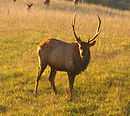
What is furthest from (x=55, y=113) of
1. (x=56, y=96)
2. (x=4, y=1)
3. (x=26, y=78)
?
(x=4, y=1)

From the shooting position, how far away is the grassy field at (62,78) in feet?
40.1

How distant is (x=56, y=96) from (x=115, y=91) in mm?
1835

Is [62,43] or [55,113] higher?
[62,43]

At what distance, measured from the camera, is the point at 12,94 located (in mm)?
13266

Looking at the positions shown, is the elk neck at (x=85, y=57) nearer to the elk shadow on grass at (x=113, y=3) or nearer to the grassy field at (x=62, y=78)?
the grassy field at (x=62, y=78)

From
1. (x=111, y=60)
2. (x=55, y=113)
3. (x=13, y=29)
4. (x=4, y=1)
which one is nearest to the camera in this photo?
(x=55, y=113)

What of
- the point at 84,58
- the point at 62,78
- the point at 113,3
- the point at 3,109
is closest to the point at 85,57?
the point at 84,58

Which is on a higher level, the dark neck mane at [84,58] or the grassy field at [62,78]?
the dark neck mane at [84,58]

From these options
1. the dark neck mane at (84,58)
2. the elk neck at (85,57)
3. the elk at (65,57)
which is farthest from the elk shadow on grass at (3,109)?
the elk neck at (85,57)

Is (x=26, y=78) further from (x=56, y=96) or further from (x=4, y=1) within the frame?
(x=4, y=1)

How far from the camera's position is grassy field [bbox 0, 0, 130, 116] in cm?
1223

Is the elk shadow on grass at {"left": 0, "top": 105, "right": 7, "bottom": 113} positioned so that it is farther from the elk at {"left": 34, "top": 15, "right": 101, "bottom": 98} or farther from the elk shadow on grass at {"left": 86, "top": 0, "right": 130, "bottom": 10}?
the elk shadow on grass at {"left": 86, "top": 0, "right": 130, "bottom": 10}

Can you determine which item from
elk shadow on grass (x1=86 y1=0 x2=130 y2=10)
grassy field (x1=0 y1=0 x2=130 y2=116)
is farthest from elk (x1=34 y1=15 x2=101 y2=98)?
elk shadow on grass (x1=86 y1=0 x2=130 y2=10)

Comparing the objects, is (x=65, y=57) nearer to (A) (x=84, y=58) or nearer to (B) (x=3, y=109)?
(A) (x=84, y=58)
